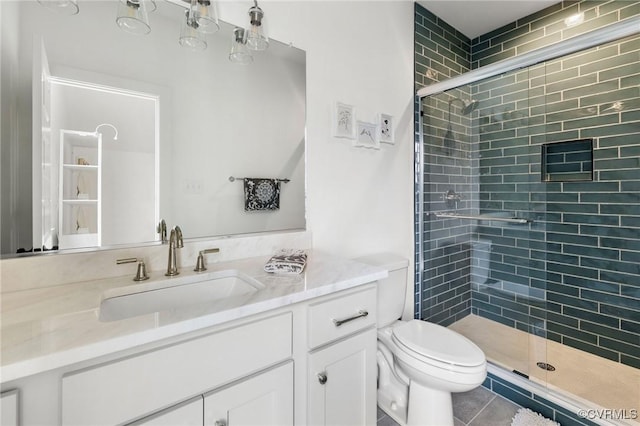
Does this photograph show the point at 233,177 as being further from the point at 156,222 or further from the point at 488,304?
the point at 488,304

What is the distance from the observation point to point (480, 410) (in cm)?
162

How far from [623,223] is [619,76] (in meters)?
0.96

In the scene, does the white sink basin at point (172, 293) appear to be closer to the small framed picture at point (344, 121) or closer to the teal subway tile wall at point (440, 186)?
the small framed picture at point (344, 121)

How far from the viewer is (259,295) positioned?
0.86 m

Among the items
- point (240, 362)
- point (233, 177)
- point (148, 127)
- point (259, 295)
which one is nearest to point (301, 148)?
point (233, 177)

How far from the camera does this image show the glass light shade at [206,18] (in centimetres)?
121

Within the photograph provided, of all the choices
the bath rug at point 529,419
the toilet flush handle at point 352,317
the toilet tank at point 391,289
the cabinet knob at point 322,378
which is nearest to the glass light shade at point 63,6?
the toilet flush handle at point 352,317

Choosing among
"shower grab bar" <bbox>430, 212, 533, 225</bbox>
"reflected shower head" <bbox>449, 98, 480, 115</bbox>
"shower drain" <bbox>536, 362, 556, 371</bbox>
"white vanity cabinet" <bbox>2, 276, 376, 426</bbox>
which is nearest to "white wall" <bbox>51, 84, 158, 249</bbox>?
"white vanity cabinet" <bbox>2, 276, 376, 426</bbox>

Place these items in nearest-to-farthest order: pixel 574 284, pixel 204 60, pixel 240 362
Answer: pixel 240 362
pixel 204 60
pixel 574 284

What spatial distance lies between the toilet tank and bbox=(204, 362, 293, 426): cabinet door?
0.85m

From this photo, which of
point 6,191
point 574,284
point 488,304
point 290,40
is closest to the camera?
point 6,191

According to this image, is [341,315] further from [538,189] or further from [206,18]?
[538,189]

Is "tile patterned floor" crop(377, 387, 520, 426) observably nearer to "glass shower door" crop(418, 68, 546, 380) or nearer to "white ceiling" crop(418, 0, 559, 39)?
"glass shower door" crop(418, 68, 546, 380)

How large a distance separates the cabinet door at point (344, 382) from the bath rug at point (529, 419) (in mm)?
905
